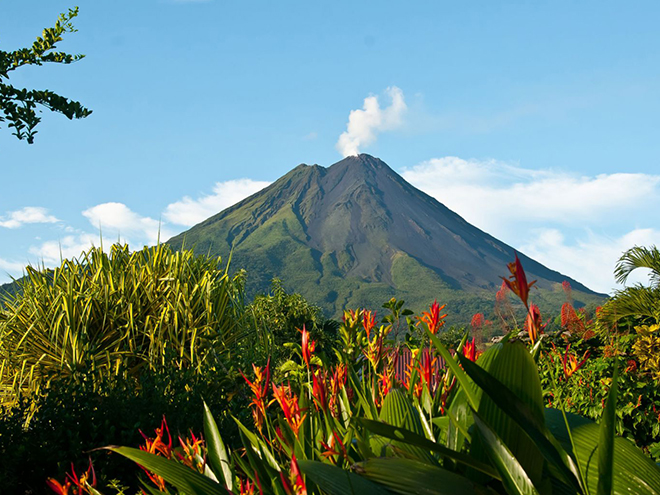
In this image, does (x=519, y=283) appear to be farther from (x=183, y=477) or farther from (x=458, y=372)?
(x=183, y=477)

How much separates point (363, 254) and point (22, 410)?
309 ft

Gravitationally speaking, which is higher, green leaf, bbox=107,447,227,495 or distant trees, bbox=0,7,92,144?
distant trees, bbox=0,7,92,144

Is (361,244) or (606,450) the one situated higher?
(361,244)

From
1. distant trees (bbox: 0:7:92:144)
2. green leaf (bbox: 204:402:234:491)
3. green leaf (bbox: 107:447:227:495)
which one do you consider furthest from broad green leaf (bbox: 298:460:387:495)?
distant trees (bbox: 0:7:92:144)

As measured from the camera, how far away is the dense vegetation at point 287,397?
3.26 ft

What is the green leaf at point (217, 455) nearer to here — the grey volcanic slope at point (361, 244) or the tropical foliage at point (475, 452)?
the tropical foliage at point (475, 452)

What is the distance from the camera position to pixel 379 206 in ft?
353

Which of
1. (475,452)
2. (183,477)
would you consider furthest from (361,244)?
(183,477)

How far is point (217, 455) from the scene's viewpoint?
4.26 ft

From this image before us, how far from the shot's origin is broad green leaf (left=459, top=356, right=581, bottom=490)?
0.91 metres

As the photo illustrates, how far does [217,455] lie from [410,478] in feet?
1.73

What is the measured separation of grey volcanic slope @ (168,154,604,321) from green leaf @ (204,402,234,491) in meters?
70.3

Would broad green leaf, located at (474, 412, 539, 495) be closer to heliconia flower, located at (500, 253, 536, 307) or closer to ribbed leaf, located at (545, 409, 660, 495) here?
ribbed leaf, located at (545, 409, 660, 495)

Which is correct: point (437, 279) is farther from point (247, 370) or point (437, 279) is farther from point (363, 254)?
point (247, 370)
